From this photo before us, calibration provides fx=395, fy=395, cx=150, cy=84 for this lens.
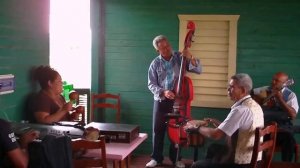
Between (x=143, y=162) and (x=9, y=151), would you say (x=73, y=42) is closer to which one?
(x=143, y=162)

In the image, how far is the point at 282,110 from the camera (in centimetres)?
414

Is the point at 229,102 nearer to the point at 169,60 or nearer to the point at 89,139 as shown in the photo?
the point at 169,60

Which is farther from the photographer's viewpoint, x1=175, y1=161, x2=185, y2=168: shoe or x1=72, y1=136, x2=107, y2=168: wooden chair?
x1=175, y1=161, x2=185, y2=168: shoe

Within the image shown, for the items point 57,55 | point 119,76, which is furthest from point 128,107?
point 57,55

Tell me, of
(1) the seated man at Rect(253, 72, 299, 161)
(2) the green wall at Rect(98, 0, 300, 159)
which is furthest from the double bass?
(2) the green wall at Rect(98, 0, 300, 159)

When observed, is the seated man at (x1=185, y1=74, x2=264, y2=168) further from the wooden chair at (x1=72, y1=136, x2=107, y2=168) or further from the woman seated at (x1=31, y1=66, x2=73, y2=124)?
the woman seated at (x1=31, y1=66, x2=73, y2=124)

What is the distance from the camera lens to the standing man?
457cm

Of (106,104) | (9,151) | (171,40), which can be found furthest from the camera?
(171,40)

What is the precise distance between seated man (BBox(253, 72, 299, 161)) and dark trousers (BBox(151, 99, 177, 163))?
1.02 metres

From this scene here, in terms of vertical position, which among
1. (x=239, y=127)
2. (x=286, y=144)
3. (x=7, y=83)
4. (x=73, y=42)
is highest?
(x=73, y=42)

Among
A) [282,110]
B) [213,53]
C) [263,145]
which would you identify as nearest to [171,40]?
[213,53]

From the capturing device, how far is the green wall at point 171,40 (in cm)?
485

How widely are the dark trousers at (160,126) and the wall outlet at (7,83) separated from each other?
205 centimetres

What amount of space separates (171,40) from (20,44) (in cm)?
246
